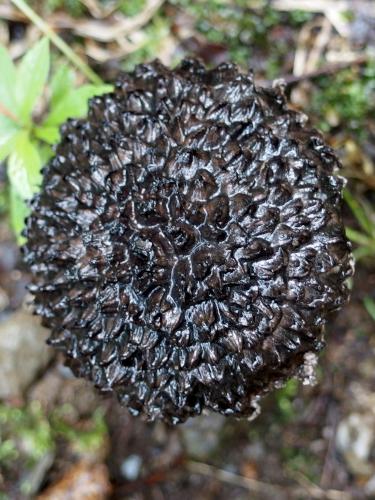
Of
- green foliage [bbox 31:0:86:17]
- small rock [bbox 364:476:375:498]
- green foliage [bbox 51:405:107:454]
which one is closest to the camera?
green foliage [bbox 31:0:86:17]

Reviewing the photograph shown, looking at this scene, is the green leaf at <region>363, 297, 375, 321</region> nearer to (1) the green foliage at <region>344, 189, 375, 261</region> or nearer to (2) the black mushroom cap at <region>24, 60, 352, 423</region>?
(1) the green foliage at <region>344, 189, 375, 261</region>

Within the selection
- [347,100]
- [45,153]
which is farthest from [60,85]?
[347,100]

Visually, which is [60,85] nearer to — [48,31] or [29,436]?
[48,31]

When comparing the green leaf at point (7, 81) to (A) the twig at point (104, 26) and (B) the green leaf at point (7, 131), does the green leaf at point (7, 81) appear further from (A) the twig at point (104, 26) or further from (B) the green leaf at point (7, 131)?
(A) the twig at point (104, 26)

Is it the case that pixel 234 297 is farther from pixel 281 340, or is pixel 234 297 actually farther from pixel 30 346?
pixel 30 346

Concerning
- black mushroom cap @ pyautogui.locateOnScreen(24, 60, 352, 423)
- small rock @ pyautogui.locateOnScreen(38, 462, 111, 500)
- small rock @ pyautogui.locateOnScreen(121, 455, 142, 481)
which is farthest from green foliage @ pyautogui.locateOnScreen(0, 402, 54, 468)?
black mushroom cap @ pyautogui.locateOnScreen(24, 60, 352, 423)

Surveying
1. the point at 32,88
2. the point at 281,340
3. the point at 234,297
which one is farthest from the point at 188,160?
the point at 32,88

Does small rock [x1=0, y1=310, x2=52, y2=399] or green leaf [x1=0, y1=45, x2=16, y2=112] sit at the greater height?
green leaf [x1=0, y1=45, x2=16, y2=112]
